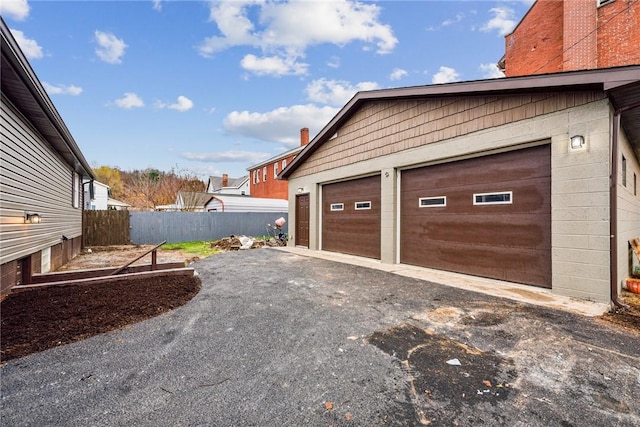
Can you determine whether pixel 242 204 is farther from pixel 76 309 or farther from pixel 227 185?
pixel 227 185

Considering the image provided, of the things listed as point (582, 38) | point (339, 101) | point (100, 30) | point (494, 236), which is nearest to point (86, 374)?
point (494, 236)

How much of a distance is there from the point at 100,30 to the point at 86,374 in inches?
391

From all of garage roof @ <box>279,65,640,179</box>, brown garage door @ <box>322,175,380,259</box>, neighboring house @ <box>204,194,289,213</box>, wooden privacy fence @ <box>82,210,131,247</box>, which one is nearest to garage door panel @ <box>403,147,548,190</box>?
garage roof @ <box>279,65,640,179</box>

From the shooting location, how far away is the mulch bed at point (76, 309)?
283cm

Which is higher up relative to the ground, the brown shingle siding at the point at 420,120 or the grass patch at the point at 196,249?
the brown shingle siding at the point at 420,120

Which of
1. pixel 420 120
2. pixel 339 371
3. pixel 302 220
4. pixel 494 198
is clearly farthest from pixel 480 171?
pixel 302 220

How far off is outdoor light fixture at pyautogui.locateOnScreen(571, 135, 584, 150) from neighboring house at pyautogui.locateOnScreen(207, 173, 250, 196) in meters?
29.6

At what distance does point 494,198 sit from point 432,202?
53.0 inches

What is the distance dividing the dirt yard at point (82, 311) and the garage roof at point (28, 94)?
9.68 feet

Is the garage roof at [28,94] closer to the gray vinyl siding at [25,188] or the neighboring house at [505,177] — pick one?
the gray vinyl siding at [25,188]

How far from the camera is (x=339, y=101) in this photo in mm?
18312

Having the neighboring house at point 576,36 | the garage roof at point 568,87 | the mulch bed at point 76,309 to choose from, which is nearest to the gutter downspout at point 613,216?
the garage roof at point 568,87

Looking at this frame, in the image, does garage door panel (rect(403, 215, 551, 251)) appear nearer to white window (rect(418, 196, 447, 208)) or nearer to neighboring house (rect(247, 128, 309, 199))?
white window (rect(418, 196, 447, 208))

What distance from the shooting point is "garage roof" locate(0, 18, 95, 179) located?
10.6 feet
